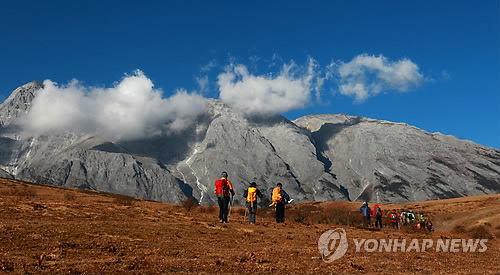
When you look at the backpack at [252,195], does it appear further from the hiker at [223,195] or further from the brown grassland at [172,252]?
the brown grassland at [172,252]

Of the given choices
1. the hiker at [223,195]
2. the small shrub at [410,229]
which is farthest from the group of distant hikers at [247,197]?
the small shrub at [410,229]

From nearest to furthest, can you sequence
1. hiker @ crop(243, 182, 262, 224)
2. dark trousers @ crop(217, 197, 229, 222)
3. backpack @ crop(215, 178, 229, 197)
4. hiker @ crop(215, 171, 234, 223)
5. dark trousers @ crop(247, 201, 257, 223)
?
dark trousers @ crop(217, 197, 229, 222)
hiker @ crop(215, 171, 234, 223)
backpack @ crop(215, 178, 229, 197)
dark trousers @ crop(247, 201, 257, 223)
hiker @ crop(243, 182, 262, 224)

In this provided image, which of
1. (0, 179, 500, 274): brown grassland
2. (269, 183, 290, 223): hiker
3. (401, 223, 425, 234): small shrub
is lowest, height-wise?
(0, 179, 500, 274): brown grassland

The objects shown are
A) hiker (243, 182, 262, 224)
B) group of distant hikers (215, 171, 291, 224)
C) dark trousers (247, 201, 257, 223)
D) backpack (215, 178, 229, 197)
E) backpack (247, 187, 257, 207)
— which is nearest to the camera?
group of distant hikers (215, 171, 291, 224)

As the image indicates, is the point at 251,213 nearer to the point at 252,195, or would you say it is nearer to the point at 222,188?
the point at 252,195

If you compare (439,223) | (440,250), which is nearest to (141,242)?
(440,250)

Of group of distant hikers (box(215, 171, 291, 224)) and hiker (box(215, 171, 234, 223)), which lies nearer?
hiker (box(215, 171, 234, 223))

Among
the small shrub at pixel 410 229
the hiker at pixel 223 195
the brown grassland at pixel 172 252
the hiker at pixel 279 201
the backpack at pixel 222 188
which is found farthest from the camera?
the small shrub at pixel 410 229

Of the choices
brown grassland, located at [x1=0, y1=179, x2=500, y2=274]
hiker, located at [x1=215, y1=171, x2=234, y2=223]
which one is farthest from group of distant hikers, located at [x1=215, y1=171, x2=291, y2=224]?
brown grassland, located at [x1=0, y1=179, x2=500, y2=274]

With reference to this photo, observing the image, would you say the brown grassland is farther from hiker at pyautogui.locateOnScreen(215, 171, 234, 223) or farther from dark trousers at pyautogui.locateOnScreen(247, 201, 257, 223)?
dark trousers at pyautogui.locateOnScreen(247, 201, 257, 223)

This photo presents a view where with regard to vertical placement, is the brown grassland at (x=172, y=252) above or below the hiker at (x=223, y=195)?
below

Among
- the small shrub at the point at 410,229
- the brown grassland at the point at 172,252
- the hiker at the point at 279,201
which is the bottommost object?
the brown grassland at the point at 172,252

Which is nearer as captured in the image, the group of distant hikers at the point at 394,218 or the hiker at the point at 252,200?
the hiker at the point at 252,200

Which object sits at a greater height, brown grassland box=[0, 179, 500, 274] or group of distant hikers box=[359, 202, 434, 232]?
group of distant hikers box=[359, 202, 434, 232]
